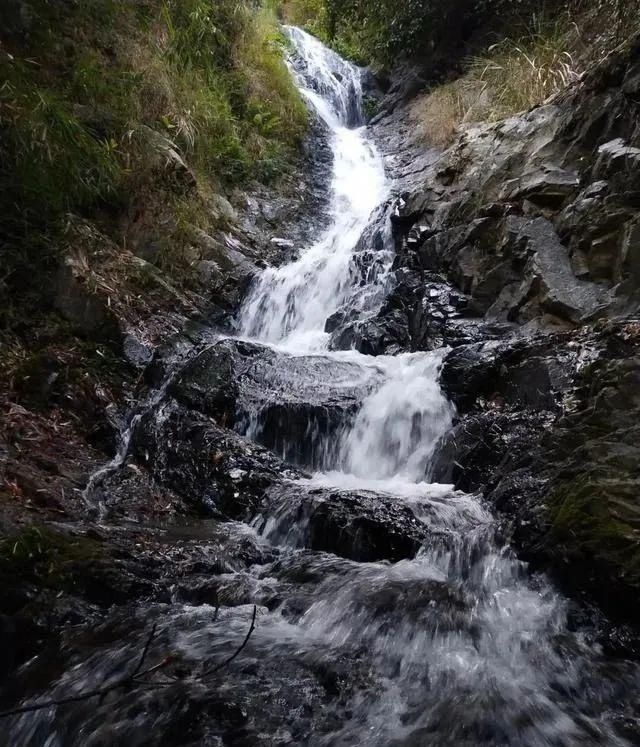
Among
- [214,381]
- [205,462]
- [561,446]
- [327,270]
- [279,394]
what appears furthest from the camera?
[327,270]

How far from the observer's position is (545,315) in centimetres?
475

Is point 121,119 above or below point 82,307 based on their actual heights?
above

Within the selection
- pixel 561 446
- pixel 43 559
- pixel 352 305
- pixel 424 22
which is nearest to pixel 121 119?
pixel 352 305

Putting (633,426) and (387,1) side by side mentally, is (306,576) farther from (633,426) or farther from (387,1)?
(387,1)

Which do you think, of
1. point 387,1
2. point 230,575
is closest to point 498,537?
point 230,575

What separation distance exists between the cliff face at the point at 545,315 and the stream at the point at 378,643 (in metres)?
0.29

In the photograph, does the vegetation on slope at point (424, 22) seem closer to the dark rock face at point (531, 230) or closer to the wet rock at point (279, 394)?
the dark rock face at point (531, 230)

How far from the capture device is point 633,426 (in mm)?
3062

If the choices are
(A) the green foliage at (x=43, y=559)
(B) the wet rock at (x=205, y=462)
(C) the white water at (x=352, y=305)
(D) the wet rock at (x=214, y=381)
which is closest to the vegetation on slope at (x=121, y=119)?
(C) the white water at (x=352, y=305)

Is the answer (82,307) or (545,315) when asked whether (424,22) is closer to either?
(545,315)

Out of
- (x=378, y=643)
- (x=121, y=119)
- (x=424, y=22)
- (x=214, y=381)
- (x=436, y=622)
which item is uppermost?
(x=424, y=22)

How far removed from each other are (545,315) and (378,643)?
322cm

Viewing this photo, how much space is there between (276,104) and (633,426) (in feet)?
30.7

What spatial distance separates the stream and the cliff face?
0.94 ft
